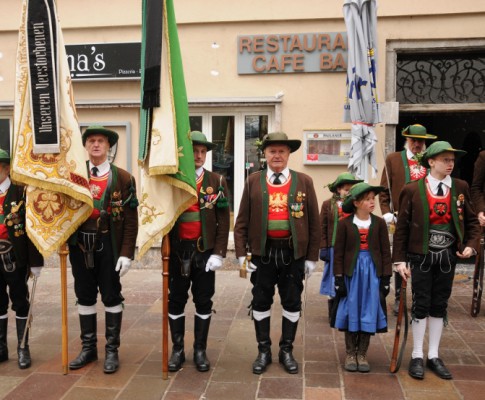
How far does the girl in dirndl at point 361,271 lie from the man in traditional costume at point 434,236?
0.58 feet

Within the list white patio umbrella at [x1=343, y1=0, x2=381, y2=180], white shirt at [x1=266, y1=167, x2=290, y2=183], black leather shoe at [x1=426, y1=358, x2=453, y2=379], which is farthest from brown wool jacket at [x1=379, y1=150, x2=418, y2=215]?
black leather shoe at [x1=426, y1=358, x2=453, y2=379]

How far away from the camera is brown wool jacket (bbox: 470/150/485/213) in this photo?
5438 mm

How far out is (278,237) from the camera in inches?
163

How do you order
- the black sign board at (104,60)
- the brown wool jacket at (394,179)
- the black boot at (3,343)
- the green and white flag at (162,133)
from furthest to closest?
the black sign board at (104,60) < the brown wool jacket at (394,179) < the black boot at (3,343) < the green and white flag at (162,133)

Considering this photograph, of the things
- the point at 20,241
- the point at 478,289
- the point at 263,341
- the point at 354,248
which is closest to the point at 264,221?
the point at 354,248

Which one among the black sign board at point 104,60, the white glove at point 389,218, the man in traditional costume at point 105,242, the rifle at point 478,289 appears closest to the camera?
the man in traditional costume at point 105,242

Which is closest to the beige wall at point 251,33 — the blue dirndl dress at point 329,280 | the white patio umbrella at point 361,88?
the white patio umbrella at point 361,88

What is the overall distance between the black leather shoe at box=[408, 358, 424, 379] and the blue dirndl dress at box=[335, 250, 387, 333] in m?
0.36

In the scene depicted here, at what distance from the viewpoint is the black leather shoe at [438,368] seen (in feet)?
13.1

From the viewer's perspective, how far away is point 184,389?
382 cm

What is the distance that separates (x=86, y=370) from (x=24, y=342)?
0.64 metres

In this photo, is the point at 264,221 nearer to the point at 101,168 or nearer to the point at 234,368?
the point at 234,368

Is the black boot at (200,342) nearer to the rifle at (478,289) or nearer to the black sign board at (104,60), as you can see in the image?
the rifle at (478,289)

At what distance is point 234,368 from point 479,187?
3351 mm
